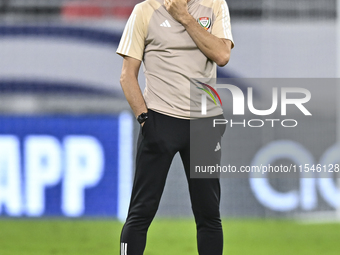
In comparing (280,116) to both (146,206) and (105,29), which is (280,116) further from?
(146,206)

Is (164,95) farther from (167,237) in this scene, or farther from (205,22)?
(167,237)

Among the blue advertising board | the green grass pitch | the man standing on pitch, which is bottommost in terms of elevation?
the green grass pitch

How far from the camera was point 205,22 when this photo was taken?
1.74 m

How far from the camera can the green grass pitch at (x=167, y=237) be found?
274cm

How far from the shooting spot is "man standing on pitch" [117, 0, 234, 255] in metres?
1.69

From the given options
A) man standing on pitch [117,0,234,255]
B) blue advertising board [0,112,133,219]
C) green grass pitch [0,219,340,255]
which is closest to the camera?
man standing on pitch [117,0,234,255]

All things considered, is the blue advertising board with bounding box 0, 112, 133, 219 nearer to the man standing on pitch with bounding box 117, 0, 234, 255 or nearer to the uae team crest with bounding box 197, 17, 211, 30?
the man standing on pitch with bounding box 117, 0, 234, 255

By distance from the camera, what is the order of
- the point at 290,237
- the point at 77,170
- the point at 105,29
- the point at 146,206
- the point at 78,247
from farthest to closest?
1. the point at 105,29
2. the point at 77,170
3. the point at 290,237
4. the point at 78,247
5. the point at 146,206

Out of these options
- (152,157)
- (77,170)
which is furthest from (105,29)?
(152,157)

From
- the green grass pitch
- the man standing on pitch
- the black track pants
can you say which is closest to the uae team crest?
the man standing on pitch

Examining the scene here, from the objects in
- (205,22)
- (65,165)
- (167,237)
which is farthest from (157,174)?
(65,165)

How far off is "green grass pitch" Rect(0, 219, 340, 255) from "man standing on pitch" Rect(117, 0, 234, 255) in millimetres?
992

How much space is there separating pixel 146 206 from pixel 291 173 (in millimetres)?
2342

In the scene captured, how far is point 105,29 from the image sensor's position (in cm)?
383
